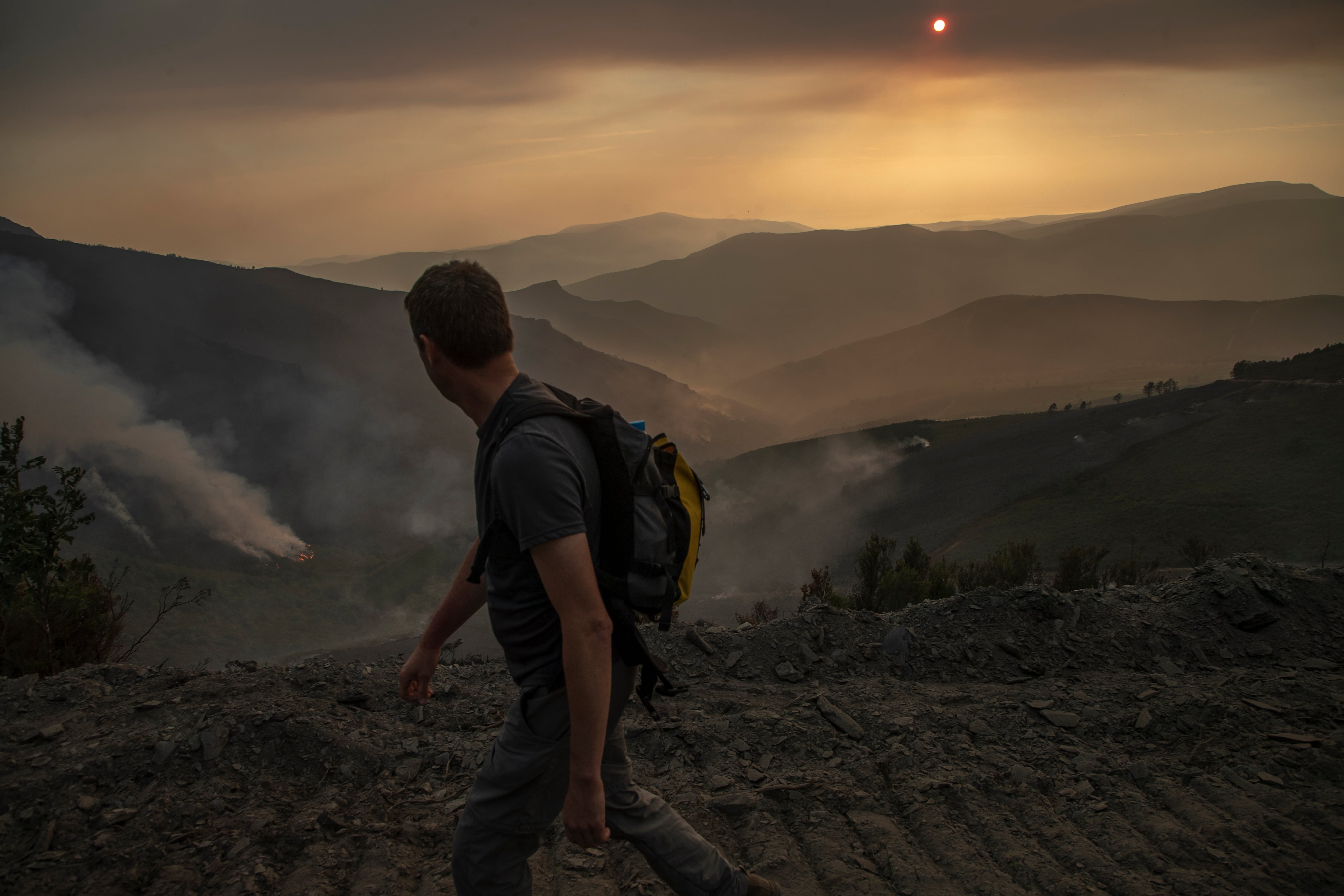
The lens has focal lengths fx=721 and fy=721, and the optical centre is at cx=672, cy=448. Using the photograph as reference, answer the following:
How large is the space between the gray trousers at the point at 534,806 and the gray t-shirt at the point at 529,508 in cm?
16

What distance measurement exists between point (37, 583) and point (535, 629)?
6486mm

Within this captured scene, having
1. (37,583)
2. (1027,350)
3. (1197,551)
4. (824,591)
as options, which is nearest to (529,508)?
(37,583)

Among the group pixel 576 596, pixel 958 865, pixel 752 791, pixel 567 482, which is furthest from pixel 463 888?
pixel 958 865

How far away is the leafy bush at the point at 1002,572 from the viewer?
546 inches

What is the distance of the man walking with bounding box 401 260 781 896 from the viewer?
75.6 inches

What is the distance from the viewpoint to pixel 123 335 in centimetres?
5494

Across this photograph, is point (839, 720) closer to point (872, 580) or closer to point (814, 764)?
point (814, 764)

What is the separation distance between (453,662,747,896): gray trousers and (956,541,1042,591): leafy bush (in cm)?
1125

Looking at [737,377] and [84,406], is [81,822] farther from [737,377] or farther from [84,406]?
[737,377]

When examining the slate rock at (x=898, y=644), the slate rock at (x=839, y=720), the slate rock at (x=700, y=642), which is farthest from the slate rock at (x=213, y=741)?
the slate rock at (x=898, y=644)

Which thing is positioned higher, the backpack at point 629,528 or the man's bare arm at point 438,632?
the backpack at point 629,528

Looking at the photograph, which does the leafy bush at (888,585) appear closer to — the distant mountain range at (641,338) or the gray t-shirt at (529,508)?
the gray t-shirt at (529,508)

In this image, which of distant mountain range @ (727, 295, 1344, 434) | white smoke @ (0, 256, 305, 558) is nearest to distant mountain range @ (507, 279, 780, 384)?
distant mountain range @ (727, 295, 1344, 434)

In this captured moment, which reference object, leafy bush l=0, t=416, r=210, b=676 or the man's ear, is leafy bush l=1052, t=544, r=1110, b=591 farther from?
leafy bush l=0, t=416, r=210, b=676
